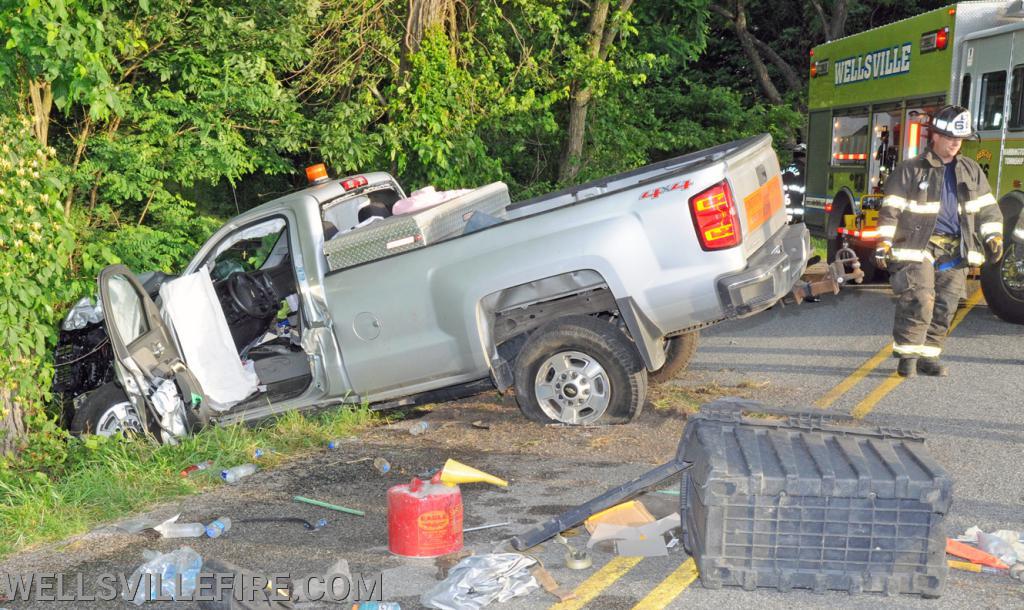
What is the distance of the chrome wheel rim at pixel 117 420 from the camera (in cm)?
768

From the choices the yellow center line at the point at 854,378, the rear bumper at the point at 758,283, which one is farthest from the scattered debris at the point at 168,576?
the yellow center line at the point at 854,378

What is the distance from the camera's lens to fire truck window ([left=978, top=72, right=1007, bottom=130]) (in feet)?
35.1

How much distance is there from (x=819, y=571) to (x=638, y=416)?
2805 mm

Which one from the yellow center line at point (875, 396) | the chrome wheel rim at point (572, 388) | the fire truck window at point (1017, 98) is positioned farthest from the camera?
the fire truck window at point (1017, 98)

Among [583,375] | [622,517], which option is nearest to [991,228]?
[583,375]

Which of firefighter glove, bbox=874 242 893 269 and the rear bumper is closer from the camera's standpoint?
the rear bumper

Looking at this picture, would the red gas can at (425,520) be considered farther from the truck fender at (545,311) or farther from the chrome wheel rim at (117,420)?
the chrome wheel rim at (117,420)

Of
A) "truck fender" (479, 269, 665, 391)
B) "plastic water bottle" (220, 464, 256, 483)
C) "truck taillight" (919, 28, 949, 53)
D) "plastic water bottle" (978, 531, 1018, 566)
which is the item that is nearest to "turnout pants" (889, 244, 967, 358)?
"truck fender" (479, 269, 665, 391)

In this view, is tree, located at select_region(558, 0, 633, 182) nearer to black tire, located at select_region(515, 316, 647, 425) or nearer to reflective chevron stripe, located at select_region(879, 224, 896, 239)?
reflective chevron stripe, located at select_region(879, 224, 896, 239)

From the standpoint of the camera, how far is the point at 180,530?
5.57m

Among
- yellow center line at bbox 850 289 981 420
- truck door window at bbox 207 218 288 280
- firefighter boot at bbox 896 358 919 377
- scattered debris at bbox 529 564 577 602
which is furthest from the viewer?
firefighter boot at bbox 896 358 919 377

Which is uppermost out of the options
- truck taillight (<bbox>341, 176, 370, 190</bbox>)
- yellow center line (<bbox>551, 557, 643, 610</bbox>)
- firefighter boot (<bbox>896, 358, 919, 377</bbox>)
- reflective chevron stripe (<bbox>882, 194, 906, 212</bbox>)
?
truck taillight (<bbox>341, 176, 370, 190</bbox>)

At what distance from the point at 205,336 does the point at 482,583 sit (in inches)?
152

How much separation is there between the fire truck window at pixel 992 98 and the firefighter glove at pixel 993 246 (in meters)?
3.00
